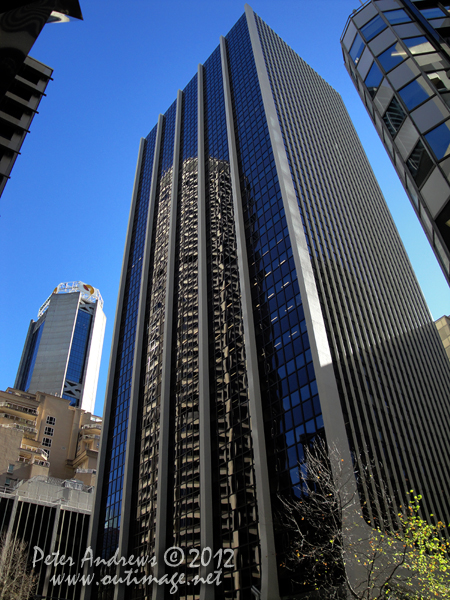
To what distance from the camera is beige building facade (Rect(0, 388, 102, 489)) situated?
3236 inches

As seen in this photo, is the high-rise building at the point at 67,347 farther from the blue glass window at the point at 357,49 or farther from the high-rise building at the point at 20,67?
the blue glass window at the point at 357,49

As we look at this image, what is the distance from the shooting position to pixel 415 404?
5866 centimetres

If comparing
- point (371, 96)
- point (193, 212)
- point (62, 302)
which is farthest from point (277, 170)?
point (62, 302)

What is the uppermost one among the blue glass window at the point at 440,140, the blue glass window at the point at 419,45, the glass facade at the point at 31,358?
the glass facade at the point at 31,358

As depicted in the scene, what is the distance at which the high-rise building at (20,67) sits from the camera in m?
12.3

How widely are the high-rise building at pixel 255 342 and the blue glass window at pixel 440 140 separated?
84.3 feet

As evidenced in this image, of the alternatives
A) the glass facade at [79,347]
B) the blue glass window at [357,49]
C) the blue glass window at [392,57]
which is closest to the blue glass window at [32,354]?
the glass facade at [79,347]

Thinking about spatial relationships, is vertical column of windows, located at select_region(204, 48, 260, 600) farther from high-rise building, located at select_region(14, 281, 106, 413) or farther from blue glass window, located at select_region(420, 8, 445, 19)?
high-rise building, located at select_region(14, 281, 106, 413)

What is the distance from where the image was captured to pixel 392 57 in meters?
22.5

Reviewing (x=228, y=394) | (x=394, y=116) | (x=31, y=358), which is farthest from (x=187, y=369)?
(x=31, y=358)

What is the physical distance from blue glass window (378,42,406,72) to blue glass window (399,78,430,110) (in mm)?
1988

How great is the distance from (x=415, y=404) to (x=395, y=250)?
40.5 meters

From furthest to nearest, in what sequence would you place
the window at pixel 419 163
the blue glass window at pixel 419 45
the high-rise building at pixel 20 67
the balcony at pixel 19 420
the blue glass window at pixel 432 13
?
the balcony at pixel 19 420, the blue glass window at pixel 432 13, the blue glass window at pixel 419 45, the window at pixel 419 163, the high-rise building at pixel 20 67

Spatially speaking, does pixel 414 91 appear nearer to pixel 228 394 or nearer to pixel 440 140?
pixel 440 140
